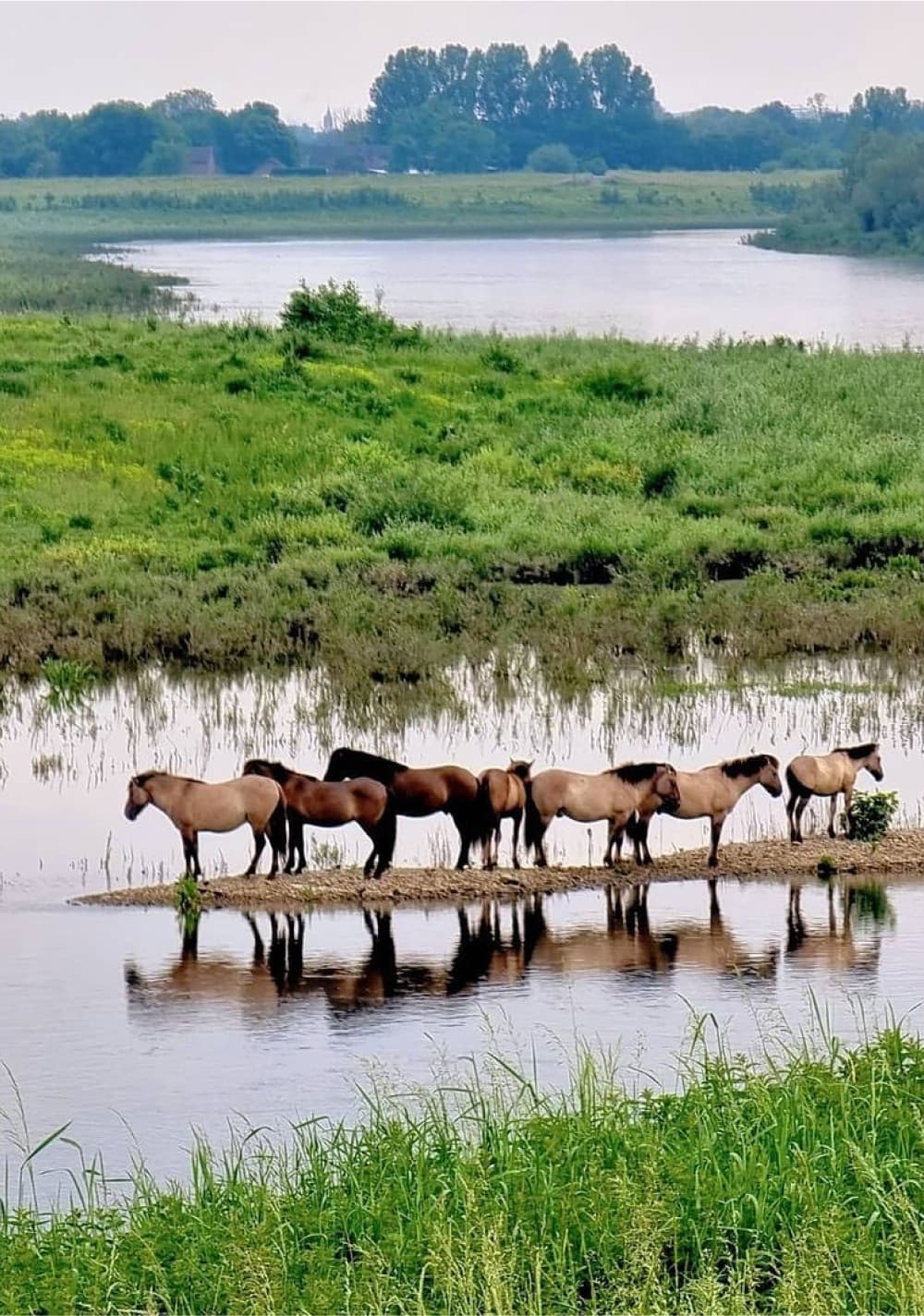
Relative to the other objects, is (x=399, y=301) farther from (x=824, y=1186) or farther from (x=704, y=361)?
(x=824, y=1186)

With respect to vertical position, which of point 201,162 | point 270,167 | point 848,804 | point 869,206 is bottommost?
point 848,804

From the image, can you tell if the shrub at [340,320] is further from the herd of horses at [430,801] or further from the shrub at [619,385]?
the herd of horses at [430,801]

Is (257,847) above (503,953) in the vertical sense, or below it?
above

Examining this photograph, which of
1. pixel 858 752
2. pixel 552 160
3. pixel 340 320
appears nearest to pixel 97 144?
pixel 552 160

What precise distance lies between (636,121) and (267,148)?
31.2 m

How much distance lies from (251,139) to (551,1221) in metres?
187

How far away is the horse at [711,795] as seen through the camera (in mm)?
14461

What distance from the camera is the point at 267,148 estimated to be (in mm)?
190625

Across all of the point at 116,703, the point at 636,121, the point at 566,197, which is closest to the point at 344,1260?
the point at 116,703

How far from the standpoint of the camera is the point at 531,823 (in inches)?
568

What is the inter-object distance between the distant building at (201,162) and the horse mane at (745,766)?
558 ft

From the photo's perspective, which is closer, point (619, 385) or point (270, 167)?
point (619, 385)

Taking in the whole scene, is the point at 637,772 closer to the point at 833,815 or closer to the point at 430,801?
the point at 430,801

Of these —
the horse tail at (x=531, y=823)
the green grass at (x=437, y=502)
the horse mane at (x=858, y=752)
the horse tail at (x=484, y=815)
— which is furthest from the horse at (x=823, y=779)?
the green grass at (x=437, y=502)
